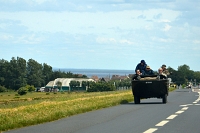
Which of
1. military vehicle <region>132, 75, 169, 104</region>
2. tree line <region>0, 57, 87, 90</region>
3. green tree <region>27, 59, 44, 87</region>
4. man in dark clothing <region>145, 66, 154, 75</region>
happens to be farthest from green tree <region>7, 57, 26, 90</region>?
military vehicle <region>132, 75, 169, 104</region>

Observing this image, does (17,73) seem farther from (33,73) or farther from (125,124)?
(125,124)

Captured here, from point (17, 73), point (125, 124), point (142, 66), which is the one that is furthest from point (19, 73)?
point (125, 124)

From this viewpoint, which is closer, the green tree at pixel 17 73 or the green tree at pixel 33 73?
the green tree at pixel 17 73

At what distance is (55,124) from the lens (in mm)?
14883

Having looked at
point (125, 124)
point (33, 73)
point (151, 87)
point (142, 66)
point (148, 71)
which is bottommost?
point (125, 124)

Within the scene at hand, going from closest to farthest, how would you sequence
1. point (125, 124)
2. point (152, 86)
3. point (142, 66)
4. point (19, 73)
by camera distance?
point (125, 124) < point (152, 86) < point (142, 66) < point (19, 73)

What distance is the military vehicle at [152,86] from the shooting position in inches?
1004

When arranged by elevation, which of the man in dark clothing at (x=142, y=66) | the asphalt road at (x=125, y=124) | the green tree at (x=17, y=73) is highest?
the green tree at (x=17, y=73)

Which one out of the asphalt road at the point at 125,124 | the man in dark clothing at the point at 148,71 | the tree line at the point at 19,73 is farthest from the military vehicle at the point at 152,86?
the tree line at the point at 19,73

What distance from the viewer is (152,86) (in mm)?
25609

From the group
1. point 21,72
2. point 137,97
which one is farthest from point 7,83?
point 137,97

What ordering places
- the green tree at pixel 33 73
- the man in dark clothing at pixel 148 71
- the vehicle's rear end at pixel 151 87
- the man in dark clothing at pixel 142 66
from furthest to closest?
the green tree at pixel 33 73, the man in dark clothing at pixel 142 66, the man in dark clothing at pixel 148 71, the vehicle's rear end at pixel 151 87

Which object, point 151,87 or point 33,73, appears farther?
point 33,73

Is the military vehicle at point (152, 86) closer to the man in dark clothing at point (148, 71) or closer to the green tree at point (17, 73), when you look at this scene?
the man in dark clothing at point (148, 71)
